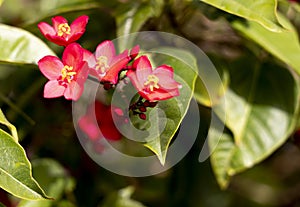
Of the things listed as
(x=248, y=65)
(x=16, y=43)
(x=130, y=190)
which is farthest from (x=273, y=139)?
(x=16, y=43)

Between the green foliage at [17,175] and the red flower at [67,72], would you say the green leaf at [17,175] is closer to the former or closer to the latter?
the green foliage at [17,175]

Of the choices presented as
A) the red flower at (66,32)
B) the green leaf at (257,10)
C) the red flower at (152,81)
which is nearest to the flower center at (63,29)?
the red flower at (66,32)

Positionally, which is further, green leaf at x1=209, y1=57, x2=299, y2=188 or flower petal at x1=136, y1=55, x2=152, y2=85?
green leaf at x1=209, y1=57, x2=299, y2=188

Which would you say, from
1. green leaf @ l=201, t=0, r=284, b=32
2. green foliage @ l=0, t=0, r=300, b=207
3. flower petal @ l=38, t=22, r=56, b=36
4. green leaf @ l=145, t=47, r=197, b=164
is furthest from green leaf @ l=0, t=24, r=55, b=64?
green leaf @ l=201, t=0, r=284, b=32

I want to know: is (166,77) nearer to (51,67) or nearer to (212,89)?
(51,67)

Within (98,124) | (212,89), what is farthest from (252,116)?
(98,124)

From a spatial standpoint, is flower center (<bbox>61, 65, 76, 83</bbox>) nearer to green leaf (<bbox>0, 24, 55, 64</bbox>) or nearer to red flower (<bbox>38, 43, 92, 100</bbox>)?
red flower (<bbox>38, 43, 92, 100</bbox>)
